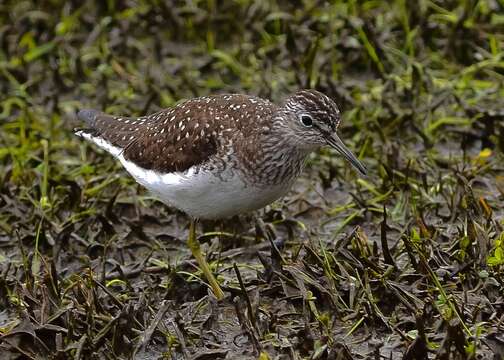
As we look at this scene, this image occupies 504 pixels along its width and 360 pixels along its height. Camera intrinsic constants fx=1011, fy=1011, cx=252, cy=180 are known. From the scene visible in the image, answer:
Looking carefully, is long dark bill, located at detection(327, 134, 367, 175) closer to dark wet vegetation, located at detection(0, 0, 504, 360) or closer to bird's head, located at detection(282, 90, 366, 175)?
bird's head, located at detection(282, 90, 366, 175)

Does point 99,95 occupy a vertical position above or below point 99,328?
below

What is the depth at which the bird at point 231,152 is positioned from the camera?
690cm

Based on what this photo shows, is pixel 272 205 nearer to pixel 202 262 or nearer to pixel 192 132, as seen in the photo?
pixel 202 262

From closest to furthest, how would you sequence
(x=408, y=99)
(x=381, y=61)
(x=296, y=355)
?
1. (x=296, y=355)
2. (x=408, y=99)
3. (x=381, y=61)

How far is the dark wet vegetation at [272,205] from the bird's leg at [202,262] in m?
0.09

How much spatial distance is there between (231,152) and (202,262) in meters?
0.91

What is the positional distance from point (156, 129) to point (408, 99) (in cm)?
304

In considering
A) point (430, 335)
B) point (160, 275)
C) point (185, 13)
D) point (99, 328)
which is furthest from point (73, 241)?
point (185, 13)

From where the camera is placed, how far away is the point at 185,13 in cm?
1119

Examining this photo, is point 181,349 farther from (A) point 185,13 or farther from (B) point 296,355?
(A) point 185,13

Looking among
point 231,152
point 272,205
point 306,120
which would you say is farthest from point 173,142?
point 272,205

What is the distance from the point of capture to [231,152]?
274 inches

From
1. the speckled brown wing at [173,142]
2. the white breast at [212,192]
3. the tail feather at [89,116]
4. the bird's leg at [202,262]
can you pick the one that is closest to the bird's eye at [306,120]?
the white breast at [212,192]

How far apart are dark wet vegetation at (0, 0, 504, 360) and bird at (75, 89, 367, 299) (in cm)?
52
